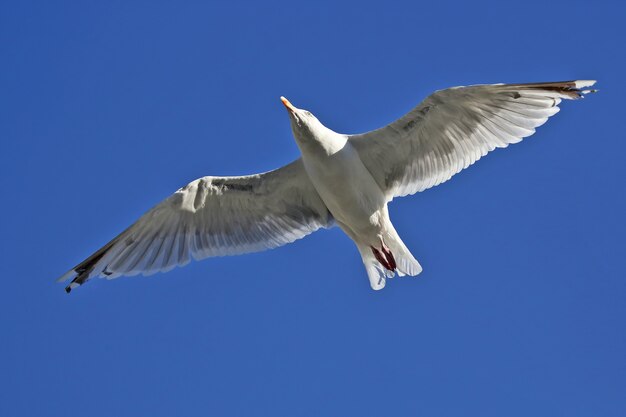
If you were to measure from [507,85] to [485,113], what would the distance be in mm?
395

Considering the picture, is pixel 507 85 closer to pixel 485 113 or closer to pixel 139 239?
pixel 485 113

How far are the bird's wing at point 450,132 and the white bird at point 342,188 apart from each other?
0.01 metres

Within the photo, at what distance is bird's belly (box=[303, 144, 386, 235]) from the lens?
9.31 m

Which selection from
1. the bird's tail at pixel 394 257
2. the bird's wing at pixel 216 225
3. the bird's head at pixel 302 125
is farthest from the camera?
the bird's wing at pixel 216 225

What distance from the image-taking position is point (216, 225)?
10.3 meters

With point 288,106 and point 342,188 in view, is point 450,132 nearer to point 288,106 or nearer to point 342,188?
point 342,188

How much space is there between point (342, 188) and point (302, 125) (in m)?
0.75

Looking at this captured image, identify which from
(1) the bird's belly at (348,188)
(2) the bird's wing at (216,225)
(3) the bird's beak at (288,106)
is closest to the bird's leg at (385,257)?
(1) the bird's belly at (348,188)

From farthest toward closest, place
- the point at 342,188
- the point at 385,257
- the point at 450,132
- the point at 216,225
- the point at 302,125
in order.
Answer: the point at 216,225 → the point at 385,257 → the point at 450,132 → the point at 342,188 → the point at 302,125

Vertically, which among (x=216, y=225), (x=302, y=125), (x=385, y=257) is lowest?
(x=385, y=257)

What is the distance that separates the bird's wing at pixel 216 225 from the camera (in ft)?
32.9

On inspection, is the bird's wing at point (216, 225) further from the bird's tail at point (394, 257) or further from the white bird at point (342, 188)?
the bird's tail at point (394, 257)

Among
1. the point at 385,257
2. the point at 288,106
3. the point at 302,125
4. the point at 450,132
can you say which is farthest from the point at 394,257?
the point at 288,106

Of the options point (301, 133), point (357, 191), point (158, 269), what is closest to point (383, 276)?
point (357, 191)
